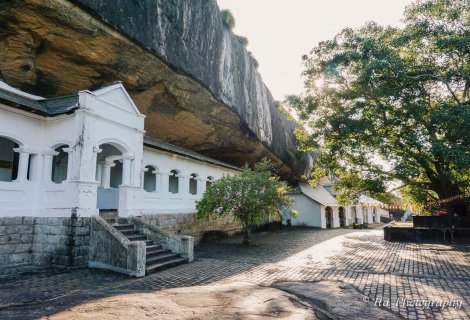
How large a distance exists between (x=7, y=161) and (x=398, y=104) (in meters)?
18.5

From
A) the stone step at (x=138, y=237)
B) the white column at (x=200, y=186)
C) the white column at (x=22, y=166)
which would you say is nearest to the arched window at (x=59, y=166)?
the white column at (x=22, y=166)

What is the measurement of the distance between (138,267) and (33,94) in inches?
336

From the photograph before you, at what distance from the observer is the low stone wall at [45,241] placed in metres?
9.38

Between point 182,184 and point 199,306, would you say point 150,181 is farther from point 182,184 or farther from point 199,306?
point 199,306

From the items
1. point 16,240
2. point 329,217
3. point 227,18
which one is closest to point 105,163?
point 16,240

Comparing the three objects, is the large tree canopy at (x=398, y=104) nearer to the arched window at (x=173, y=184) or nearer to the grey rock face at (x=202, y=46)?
the grey rock face at (x=202, y=46)

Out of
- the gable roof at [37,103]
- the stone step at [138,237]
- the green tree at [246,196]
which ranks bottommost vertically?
the stone step at [138,237]

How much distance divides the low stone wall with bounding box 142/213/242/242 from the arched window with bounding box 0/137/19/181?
5.18 metres

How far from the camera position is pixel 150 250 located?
10.5m

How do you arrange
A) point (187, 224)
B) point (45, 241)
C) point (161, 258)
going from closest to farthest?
point (45, 241)
point (161, 258)
point (187, 224)

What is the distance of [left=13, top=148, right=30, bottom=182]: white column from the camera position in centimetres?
1007

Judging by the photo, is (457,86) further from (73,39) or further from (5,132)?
(5,132)

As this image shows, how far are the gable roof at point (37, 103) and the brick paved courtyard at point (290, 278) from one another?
17.1ft

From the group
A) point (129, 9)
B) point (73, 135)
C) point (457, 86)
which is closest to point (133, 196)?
point (73, 135)
